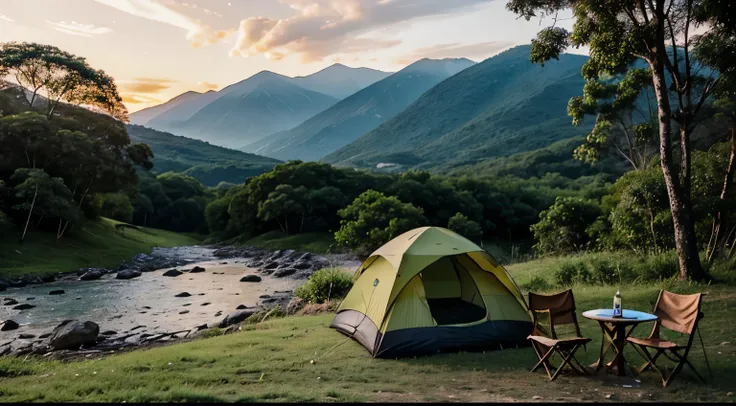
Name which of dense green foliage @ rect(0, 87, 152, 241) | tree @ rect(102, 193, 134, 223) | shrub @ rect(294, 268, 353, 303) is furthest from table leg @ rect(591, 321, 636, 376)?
tree @ rect(102, 193, 134, 223)

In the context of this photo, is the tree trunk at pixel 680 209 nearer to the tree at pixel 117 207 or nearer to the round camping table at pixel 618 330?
the round camping table at pixel 618 330

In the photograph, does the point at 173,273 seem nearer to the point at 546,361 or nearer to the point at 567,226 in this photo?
the point at 567,226

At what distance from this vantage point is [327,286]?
2127 cm

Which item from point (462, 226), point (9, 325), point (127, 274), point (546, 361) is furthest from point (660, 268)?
point (462, 226)

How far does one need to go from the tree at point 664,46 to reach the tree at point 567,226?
1263cm

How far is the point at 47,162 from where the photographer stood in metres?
46.1

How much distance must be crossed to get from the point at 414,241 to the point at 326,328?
397cm

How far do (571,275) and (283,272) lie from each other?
25.7 meters

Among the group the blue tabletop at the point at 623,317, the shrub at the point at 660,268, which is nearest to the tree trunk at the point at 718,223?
the shrub at the point at 660,268

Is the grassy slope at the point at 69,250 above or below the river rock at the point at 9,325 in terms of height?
below

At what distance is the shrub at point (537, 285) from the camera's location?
60.2 ft

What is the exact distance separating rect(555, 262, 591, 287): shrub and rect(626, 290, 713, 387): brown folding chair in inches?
370

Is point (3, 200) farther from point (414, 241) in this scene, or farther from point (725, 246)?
point (725, 246)

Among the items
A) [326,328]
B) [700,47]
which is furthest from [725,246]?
[326,328]
